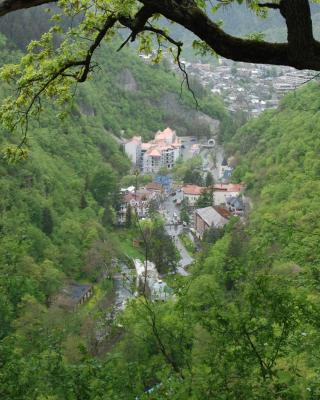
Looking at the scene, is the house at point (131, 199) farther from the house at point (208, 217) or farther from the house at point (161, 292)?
the house at point (161, 292)

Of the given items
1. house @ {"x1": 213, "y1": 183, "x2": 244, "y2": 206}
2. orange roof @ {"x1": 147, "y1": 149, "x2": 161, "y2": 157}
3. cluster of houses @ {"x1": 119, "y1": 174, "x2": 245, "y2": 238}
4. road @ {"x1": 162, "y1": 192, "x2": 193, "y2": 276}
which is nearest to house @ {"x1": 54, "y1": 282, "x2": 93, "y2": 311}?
road @ {"x1": 162, "y1": 192, "x2": 193, "y2": 276}

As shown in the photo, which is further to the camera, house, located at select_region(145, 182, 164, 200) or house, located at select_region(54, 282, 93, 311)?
house, located at select_region(145, 182, 164, 200)

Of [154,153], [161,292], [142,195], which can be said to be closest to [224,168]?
[154,153]

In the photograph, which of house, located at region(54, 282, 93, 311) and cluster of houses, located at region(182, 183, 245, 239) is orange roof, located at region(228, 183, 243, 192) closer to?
cluster of houses, located at region(182, 183, 245, 239)

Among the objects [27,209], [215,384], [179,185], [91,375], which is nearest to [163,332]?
[91,375]

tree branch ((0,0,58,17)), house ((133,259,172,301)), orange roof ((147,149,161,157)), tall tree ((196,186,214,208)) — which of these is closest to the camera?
tree branch ((0,0,58,17))

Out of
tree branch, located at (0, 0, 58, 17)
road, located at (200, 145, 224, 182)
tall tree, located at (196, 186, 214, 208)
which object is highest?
road, located at (200, 145, 224, 182)

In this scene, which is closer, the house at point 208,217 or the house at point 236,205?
the house at point 208,217

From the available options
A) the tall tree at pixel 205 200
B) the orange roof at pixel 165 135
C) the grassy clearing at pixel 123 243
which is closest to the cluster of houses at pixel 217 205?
the tall tree at pixel 205 200
